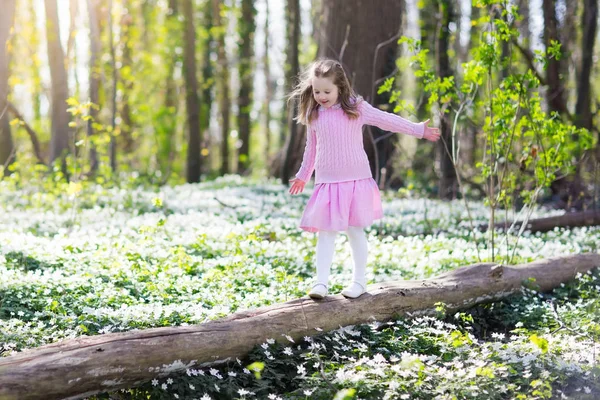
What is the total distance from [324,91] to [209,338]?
6.94 ft

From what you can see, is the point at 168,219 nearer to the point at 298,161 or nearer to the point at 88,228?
the point at 88,228

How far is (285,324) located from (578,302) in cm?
304

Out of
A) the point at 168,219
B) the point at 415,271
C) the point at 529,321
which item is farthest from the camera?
the point at 168,219

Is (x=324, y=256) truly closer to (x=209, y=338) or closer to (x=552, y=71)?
(x=209, y=338)

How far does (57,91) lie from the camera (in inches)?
612

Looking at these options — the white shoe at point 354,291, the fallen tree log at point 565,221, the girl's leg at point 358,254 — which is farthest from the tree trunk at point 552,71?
the white shoe at point 354,291

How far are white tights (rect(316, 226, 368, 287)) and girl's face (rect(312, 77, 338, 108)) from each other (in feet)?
3.43

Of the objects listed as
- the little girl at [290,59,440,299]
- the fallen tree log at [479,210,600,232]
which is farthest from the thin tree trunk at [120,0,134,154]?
the little girl at [290,59,440,299]

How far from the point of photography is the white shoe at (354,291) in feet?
17.0

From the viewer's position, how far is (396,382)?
157 inches

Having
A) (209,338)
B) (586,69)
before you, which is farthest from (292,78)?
(586,69)

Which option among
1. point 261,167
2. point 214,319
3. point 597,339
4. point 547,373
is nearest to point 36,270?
point 214,319

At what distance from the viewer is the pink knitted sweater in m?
5.24

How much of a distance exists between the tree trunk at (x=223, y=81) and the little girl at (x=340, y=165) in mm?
20103
